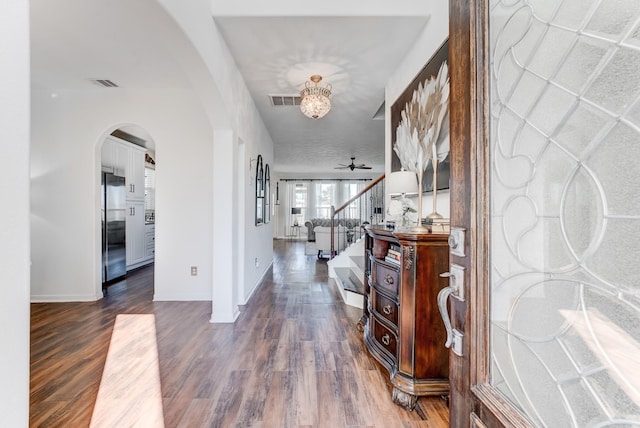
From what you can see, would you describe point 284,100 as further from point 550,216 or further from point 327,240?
point 550,216

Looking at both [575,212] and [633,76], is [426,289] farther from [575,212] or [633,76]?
[633,76]

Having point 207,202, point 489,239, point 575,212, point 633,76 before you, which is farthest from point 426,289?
point 207,202

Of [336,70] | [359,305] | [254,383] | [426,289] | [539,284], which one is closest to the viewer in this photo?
[539,284]

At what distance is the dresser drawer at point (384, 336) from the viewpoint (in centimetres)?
212

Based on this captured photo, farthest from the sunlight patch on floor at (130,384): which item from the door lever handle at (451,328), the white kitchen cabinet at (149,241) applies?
the white kitchen cabinet at (149,241)

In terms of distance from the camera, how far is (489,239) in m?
0.68

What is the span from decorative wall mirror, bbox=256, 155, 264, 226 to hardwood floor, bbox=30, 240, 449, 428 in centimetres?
147

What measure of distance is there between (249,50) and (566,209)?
3.09m

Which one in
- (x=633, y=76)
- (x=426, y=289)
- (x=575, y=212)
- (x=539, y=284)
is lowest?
(x=426, y=289)

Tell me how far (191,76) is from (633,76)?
2728mm

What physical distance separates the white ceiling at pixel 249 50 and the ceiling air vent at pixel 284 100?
10cm

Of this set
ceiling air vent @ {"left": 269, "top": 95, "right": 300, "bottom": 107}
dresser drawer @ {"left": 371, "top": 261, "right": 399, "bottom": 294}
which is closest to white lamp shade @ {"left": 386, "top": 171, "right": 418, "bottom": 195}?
dresser drawer @ {"left": 371, "top": 261, "right": 399, "bottom": 294}

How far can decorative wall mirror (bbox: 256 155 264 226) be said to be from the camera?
4633mm
